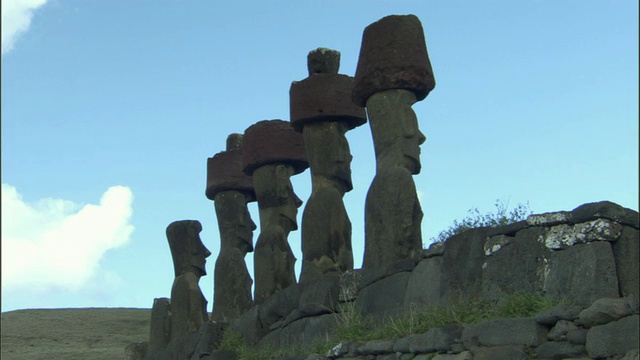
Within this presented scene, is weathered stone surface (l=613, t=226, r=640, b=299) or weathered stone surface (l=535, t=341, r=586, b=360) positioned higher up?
weathered stone surface (l=613, t=226, r=640, b=299)

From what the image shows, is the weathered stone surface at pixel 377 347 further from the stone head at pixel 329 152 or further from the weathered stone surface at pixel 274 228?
the weathered stone surface at pixel 274 228

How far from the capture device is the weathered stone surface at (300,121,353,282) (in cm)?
1136

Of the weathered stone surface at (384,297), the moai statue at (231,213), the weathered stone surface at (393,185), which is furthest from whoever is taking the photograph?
the moai statue at (231,213)

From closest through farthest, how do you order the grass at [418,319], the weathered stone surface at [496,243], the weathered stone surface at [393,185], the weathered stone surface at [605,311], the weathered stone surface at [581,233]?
the weathered stone surface at [605,311]
the weathered stone surface at [581,233]
the grass at [418,319]
the weathered stone surface at [496,243]
the weathered stone surface at [393,185]

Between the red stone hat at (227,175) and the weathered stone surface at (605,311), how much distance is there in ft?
29.0

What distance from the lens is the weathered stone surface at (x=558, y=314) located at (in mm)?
6719

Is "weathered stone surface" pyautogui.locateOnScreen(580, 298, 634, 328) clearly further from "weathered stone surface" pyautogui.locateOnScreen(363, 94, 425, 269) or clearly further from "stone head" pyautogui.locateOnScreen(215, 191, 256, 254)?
"stone head" pyautogui.locateOnScreen(215, 191, 256, 254)

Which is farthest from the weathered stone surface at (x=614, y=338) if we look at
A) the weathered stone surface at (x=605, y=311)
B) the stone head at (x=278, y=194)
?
the stone head at (x=278, y=194)

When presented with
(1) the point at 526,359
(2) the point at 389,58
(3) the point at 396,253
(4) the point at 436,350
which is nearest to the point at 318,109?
(2) the point at 389,58

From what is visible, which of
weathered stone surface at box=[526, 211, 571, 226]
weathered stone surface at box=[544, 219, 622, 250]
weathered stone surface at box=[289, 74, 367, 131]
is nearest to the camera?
weathered stone surface at box=[544, 219, 622, 250]

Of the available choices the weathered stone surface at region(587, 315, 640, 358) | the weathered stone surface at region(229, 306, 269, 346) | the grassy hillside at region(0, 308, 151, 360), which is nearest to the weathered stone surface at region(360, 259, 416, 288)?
the weathered stone surface at region(229, 306, 269, 346)

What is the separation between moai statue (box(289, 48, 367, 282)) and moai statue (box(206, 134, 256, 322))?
2.42m

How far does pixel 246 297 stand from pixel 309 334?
342 centimetres

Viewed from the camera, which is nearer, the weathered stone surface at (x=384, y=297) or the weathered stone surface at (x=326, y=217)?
the weathered stone surface at (x=384, y=297)
